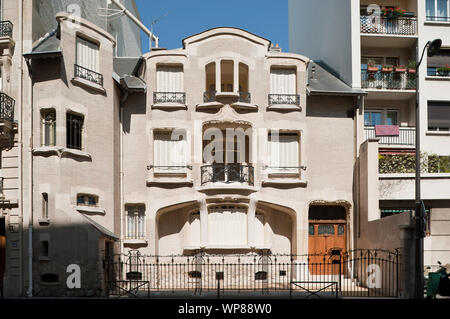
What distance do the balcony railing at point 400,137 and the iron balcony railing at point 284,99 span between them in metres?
3.66

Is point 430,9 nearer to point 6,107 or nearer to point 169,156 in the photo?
point 169,156

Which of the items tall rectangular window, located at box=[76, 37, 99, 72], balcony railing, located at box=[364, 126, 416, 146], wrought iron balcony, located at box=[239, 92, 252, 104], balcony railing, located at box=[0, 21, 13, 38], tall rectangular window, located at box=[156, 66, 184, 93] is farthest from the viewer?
balcony railing, located at box=[364, 126, 416, 146]

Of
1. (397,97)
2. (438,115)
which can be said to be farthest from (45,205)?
(438,115)

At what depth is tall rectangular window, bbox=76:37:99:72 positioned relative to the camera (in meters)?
19.6

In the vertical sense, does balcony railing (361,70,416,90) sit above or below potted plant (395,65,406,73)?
below

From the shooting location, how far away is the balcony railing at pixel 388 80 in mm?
23250

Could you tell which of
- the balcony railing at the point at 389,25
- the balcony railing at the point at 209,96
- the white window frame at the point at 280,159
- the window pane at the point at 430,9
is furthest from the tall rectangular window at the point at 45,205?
the window pane at the point at 430,9

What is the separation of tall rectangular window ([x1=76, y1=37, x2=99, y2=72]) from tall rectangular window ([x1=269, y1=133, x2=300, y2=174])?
8.21 metres

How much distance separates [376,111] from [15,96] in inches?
645

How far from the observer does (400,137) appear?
902 inches

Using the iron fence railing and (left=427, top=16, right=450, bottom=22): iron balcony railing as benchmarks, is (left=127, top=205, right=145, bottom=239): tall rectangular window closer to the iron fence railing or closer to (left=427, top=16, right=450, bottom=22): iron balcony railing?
the iron fence railing

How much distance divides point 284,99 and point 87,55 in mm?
8675

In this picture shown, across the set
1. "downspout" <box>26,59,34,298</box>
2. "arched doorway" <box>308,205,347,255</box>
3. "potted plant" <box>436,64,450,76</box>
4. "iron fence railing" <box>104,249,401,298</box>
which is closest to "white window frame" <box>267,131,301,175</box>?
"arched doorway" <box>308,205,347,255</box>

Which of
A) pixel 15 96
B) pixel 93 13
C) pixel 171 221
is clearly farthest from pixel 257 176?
pixel 93 13
